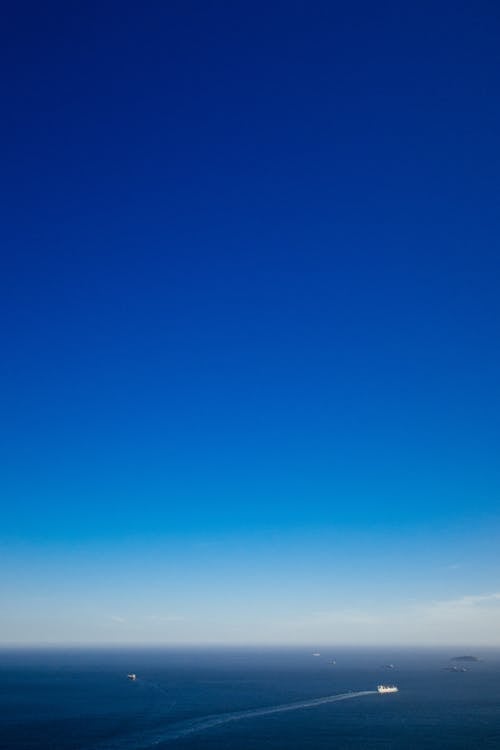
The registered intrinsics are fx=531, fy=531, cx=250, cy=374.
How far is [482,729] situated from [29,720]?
80.1 metres

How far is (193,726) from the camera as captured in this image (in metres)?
88.1

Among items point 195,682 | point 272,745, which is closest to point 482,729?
point 272,745

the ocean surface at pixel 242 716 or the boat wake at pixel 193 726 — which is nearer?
the boat wake at pixel 193 726

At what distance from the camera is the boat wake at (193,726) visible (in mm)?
73812

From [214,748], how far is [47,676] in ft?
472

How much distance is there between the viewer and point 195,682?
163 meters

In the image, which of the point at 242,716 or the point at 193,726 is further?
the point at 242,716

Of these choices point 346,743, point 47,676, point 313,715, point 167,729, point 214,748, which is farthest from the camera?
point 47,676

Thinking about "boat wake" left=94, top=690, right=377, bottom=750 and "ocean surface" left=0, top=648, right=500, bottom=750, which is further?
"ocean surface" left=0, top=648, right=500, bottom=750

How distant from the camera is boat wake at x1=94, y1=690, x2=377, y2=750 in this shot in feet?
242

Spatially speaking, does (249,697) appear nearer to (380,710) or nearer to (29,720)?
(380,710)

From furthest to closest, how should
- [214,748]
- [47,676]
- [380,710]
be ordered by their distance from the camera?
[47,676]
[380,710]
[214,748]

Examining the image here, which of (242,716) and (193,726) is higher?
(193,726)

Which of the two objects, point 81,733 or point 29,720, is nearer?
point 81,733
